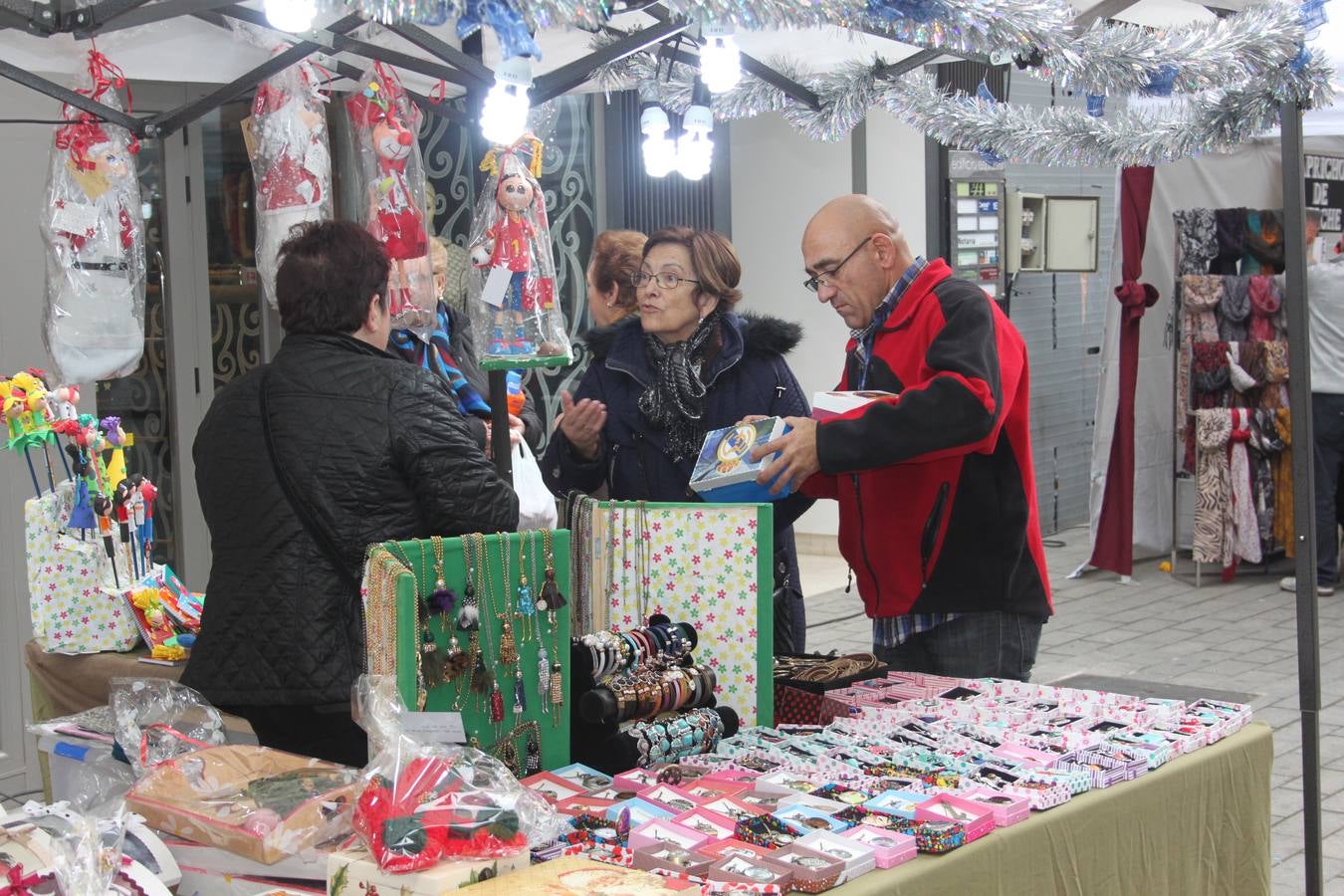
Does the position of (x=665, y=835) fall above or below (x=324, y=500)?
below

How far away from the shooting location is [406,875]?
183 cm

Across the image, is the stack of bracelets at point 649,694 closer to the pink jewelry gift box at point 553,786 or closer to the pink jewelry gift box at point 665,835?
the pink jewelry gift box at point 553,786

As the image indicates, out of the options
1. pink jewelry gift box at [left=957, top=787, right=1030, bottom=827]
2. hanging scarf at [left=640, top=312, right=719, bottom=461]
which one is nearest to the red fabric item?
hanging scarf at [left=640, top=312, right=719, bottom=461]

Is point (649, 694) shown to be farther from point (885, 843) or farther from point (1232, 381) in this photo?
point (1232, 381)

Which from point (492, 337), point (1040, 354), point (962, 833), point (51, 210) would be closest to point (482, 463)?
point (492, 337)

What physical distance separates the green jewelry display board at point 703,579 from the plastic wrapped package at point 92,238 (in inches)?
53.3

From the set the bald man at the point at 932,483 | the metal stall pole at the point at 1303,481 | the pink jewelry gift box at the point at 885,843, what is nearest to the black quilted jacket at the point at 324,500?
the bald man at the point at 932,483

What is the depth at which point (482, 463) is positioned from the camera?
8.79 ft

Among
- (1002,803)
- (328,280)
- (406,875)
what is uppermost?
(328,280)

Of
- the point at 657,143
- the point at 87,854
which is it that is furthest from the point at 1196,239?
the point at 87,854

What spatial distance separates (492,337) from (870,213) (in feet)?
2.89

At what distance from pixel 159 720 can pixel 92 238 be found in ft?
4.31

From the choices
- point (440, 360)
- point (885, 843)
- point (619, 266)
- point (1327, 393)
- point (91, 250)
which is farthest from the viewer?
point (1327, 393)

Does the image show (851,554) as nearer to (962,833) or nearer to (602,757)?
(602,757)
